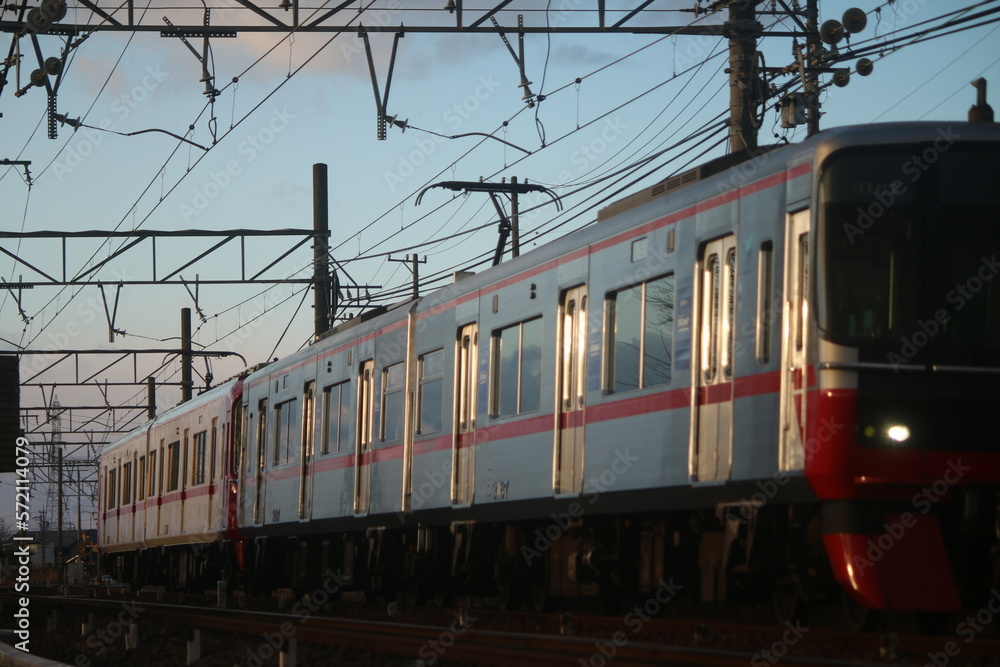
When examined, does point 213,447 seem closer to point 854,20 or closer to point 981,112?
point 854,20

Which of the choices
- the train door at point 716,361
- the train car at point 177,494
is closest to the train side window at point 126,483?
the train car at point 177,494

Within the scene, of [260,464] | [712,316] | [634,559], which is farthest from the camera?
[260,464]

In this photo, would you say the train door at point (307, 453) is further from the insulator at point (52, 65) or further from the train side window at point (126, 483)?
the train side window at point (126, 483)

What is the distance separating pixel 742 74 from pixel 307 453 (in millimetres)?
7300

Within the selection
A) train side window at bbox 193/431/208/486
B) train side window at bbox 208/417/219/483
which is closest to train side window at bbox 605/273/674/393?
train side window at bbox 208/417/219/483

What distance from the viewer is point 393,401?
626 inches

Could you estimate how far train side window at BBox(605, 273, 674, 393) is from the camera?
34.4ft

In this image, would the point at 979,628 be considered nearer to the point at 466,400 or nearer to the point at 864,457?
the point at 864,457

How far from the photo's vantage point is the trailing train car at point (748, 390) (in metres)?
8.57

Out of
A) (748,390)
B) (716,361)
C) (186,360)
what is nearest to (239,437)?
(716,361)

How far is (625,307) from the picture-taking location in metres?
11.2

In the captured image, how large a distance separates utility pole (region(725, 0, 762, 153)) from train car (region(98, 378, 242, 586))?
10185 millimetres

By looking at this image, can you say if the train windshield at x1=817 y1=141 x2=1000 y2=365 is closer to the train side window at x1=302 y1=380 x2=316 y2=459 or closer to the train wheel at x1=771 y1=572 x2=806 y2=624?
the train wheel at x1=771 y1=572 x2=806 y2=624

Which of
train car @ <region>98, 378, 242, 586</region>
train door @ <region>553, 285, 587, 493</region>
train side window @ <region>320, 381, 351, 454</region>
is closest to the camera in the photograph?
train door @ <region>553, 285, 587, 493</region>
